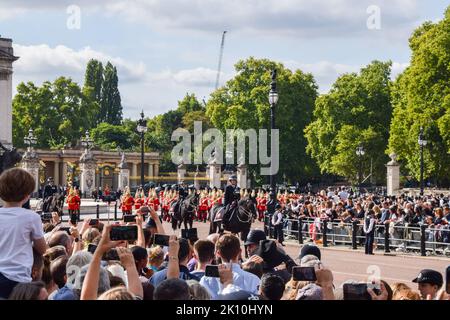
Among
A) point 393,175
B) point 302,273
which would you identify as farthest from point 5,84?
point 302,273

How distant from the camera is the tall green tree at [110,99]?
140625mm

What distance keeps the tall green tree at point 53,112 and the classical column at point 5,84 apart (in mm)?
28519

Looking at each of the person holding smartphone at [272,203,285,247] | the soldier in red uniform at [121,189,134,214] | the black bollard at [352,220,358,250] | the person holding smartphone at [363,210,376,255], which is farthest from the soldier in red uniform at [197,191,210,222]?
the person holding smartphone at [363,210,376,255]

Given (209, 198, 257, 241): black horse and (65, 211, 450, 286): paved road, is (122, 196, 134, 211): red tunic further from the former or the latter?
(209, 198, 257, 241): black horse

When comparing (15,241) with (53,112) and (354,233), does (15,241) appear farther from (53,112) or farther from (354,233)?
(53,112)

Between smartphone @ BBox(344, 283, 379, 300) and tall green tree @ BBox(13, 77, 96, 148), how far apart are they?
103010 millimetres

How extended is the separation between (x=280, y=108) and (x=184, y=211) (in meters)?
48.3

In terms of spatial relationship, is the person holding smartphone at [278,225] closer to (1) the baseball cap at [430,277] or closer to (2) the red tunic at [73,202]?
(2) the red tunic at [73,202]

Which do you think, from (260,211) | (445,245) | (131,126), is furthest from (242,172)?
(131,126)

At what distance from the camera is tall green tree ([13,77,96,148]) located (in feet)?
366

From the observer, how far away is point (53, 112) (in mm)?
114625

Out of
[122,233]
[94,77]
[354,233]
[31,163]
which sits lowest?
[354,233]

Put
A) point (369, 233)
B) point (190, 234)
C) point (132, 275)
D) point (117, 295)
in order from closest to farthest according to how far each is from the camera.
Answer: point (117, 295), point (132, 275), point (190, 234), point (369, 233)

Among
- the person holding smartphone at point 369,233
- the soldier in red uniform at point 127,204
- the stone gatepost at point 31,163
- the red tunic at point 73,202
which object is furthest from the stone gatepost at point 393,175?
the person holding smartphone at point 369,233
